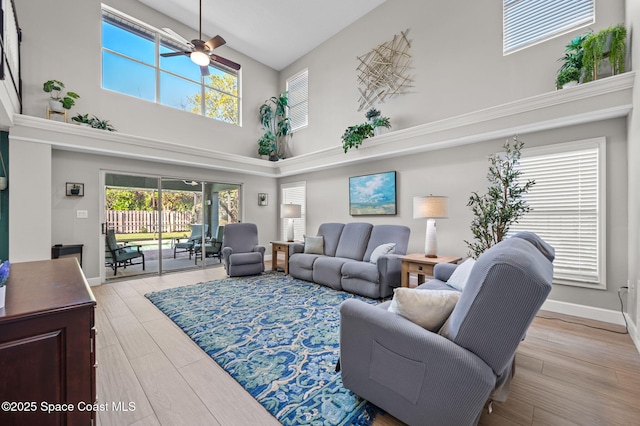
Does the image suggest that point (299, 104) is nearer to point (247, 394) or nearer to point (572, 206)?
point (572, 206)

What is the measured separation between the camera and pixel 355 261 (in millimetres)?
4246

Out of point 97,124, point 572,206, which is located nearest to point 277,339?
point 572,206

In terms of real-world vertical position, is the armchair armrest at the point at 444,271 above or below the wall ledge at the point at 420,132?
below

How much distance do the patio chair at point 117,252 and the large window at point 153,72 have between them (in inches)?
111

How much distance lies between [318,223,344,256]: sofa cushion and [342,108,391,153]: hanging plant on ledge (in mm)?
1471

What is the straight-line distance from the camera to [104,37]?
197 inches

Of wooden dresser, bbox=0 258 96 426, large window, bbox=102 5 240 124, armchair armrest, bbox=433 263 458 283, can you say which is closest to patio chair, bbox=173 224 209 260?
large window, bbox=102 5 240 124

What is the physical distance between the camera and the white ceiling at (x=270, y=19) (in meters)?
5.29

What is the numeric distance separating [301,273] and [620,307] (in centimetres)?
411

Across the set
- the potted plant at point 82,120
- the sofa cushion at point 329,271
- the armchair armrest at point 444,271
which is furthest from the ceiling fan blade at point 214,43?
the armchair armrest at point 444,271

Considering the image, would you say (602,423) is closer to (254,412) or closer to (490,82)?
(254,412)

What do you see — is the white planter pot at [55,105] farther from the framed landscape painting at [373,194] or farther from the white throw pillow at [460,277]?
the white throw pillow at [460,277]

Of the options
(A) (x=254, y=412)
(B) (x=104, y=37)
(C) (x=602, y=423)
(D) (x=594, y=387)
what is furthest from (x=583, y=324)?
(B) (x=104, y=37)

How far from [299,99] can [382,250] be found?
16.2 ft
